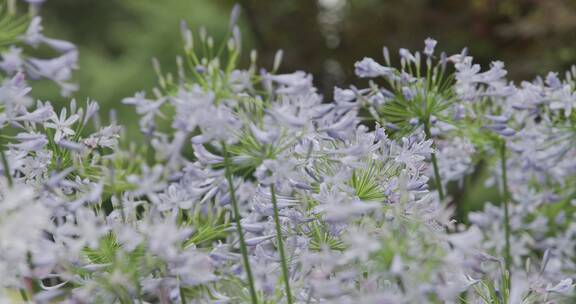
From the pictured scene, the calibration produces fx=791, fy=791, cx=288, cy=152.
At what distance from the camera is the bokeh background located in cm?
783

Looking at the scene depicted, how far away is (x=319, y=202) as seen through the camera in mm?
1416

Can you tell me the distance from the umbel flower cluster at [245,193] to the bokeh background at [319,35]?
5781mm

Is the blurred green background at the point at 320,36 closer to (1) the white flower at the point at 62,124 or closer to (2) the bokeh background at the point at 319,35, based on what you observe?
(2) the bokeh background at the point at 319,35

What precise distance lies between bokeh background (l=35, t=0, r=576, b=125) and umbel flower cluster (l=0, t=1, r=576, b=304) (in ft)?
19.0

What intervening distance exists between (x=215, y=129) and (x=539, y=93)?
1.07 m

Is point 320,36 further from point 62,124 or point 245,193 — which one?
point 62,124

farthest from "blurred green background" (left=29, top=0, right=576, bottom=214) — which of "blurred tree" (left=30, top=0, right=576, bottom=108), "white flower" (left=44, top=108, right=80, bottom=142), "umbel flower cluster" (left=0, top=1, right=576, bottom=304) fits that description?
"white flower" (left=44, top=108, right=80, bottom=142)

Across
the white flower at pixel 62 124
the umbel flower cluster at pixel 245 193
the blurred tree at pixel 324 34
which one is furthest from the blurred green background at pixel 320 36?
the white flower at pixel 62 124

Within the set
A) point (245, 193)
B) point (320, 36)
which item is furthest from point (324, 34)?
point (245, 193)

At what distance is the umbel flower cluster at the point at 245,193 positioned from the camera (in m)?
1.05

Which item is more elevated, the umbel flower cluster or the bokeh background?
the bokeh background

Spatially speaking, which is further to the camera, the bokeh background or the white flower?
the bokeh background

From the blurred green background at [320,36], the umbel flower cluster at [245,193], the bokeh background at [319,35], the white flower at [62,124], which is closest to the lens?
the umbel flower cluster at [245,193]

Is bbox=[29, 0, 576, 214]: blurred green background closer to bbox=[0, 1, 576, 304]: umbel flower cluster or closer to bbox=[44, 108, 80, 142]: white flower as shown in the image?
bbox=[0, 1, 576, 304]: umbel flower cluster
